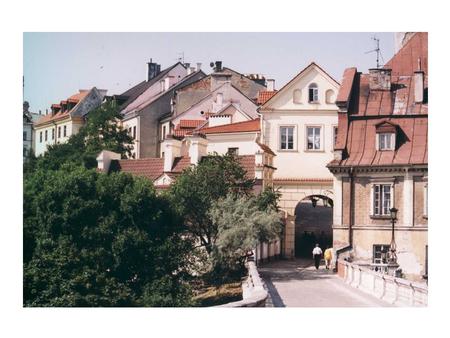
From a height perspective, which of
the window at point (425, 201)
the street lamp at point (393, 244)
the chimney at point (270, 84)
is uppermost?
the chimney at point (270, 84)

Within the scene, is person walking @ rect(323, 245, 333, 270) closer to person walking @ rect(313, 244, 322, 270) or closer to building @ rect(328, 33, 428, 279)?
person walking @ rect(313, 244, 322, 270)

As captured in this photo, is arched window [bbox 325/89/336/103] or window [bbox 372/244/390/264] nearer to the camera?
window [bbox 372/244/390/264]

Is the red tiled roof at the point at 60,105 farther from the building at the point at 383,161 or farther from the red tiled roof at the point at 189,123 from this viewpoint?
the building at the point at 383,161

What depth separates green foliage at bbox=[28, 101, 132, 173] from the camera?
1723 cm

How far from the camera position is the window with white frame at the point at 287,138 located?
18094 mm

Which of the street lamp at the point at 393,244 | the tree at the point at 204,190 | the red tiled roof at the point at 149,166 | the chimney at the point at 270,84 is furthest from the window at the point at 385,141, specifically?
the red tiled roof at the point at 149,166

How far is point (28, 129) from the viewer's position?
15.0 meters

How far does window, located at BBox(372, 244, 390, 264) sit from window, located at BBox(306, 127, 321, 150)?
8.43 feet

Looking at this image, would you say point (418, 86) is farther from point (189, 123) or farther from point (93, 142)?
point (93, 142)

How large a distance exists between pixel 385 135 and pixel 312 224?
2.52 metres

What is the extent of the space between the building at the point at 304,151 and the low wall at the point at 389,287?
2871 millimetres

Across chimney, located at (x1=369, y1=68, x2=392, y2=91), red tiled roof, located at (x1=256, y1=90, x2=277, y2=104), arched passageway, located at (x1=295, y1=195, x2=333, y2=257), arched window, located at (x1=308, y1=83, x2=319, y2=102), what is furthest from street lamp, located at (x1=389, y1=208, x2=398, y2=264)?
red tiled roof, located at (x1=256, y1=90, x2=277, y2=104)

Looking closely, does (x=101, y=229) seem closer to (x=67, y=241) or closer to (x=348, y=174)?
(x=67, y=241)

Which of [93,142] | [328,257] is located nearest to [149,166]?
[93,142]
